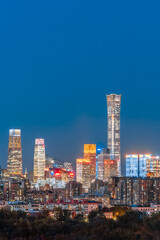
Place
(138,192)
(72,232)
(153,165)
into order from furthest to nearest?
(153,165) < (138,192) < (72,232)

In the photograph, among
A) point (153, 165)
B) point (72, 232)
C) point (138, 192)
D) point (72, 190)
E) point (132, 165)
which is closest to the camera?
point (72, 232)

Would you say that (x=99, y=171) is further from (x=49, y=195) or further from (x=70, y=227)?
(x=70, y=227)

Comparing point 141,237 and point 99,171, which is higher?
point 99,171

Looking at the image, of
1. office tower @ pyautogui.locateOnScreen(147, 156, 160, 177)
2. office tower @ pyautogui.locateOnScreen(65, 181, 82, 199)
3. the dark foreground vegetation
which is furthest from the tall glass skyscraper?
the dark foreground vegetation

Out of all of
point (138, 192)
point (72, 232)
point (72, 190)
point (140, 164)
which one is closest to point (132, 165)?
point (140, 164)

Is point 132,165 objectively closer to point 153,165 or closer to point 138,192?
point 153,165

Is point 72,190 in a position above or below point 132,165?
below

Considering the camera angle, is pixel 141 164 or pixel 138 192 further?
pixel 141 164

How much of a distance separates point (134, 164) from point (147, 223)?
92.4 metres

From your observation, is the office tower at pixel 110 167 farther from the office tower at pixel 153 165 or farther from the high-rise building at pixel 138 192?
the high-rise building at pixel 138 192

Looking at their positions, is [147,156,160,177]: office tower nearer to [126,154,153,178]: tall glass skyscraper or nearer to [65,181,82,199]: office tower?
[126,154,153,178]: tall glass skyscraper

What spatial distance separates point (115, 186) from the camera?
92.7 m

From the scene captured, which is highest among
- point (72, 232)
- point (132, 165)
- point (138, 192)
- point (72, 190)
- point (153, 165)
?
point (132, 165)

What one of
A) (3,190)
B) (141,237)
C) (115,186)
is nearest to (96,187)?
(115,186)
